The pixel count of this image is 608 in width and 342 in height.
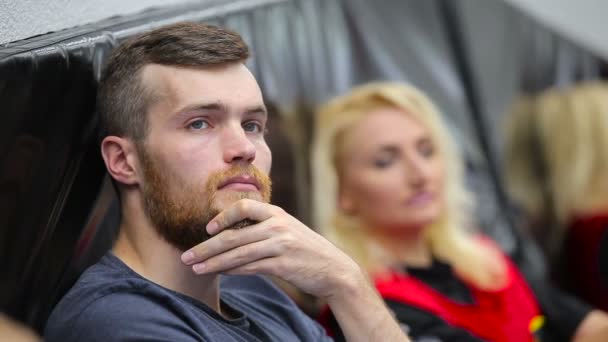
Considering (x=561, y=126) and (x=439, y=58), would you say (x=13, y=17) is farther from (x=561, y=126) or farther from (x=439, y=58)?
(x=561, y=126)

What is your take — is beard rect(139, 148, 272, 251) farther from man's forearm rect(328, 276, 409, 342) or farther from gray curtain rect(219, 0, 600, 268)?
gray curtain rect(219, 0, 600, 268)

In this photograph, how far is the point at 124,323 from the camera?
105 cm

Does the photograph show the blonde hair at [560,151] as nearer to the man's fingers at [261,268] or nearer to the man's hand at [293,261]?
the man's hand at [293,261]

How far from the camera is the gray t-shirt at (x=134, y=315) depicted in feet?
3.46

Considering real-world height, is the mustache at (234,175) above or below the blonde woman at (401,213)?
above

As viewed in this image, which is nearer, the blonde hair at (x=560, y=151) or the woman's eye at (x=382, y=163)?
the woman's eye at (x=382, y=163)

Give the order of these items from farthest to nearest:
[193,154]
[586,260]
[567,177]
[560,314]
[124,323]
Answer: [567,177] → [586,260] → [560,314] → [193,154] → [124,323]

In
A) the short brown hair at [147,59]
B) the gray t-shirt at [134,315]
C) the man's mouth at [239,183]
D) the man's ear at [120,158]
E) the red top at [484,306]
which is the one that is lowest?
the red top at [484,306]

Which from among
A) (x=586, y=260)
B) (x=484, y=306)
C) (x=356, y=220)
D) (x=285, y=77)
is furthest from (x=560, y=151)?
(x=285, y=77)

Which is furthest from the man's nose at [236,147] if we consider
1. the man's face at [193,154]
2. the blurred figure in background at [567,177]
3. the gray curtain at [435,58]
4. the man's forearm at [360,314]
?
the blurred figure in background at [567,177]

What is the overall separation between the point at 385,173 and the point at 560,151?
0.70 metres

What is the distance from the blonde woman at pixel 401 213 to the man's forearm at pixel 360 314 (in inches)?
18.6

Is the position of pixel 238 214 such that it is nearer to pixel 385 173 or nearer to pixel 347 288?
pixel 347 288

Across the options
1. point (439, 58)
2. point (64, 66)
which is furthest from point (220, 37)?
point (439, 58)
